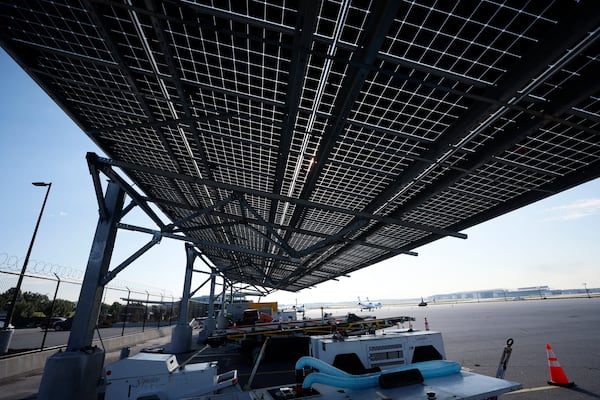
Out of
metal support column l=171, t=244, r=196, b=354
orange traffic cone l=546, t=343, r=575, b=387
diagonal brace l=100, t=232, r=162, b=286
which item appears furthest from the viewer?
metal support column l=171, t=244, r=196, b=354

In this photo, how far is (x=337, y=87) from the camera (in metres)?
5.57

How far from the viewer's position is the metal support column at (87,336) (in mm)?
6359

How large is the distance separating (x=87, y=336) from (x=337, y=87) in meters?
8.58

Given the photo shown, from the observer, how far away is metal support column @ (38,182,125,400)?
20.9 ft

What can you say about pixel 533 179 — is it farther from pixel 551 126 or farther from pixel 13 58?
pixel 13 58

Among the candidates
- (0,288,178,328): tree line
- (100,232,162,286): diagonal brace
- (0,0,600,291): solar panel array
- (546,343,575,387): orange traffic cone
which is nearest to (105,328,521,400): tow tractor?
(100,232,162,286): diagonal brace

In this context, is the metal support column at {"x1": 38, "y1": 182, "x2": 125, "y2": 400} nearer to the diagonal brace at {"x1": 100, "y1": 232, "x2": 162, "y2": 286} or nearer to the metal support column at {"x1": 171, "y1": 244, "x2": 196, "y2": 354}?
the diagonal brace at {"x1": 100, "y1": 232, "x2": 162, "y2": 286}

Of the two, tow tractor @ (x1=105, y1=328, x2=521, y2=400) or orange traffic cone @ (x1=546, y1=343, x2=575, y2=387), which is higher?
tow tractor @ (x1=105, y1=328, x2=521, y2=400)

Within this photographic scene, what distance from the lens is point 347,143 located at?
7129mm

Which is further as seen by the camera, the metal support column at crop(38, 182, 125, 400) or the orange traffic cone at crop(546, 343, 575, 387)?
the orange traffic cone at crop(546, 343, 575, 387)

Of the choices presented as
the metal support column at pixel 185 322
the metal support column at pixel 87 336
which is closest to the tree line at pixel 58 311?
the metal support column at pixel 185 322

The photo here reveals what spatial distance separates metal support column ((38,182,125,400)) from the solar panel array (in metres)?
1.53

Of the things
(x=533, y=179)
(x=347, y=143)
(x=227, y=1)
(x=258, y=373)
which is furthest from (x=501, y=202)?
(x=258, y=373)

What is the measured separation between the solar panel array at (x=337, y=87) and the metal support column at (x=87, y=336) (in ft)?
5.00
